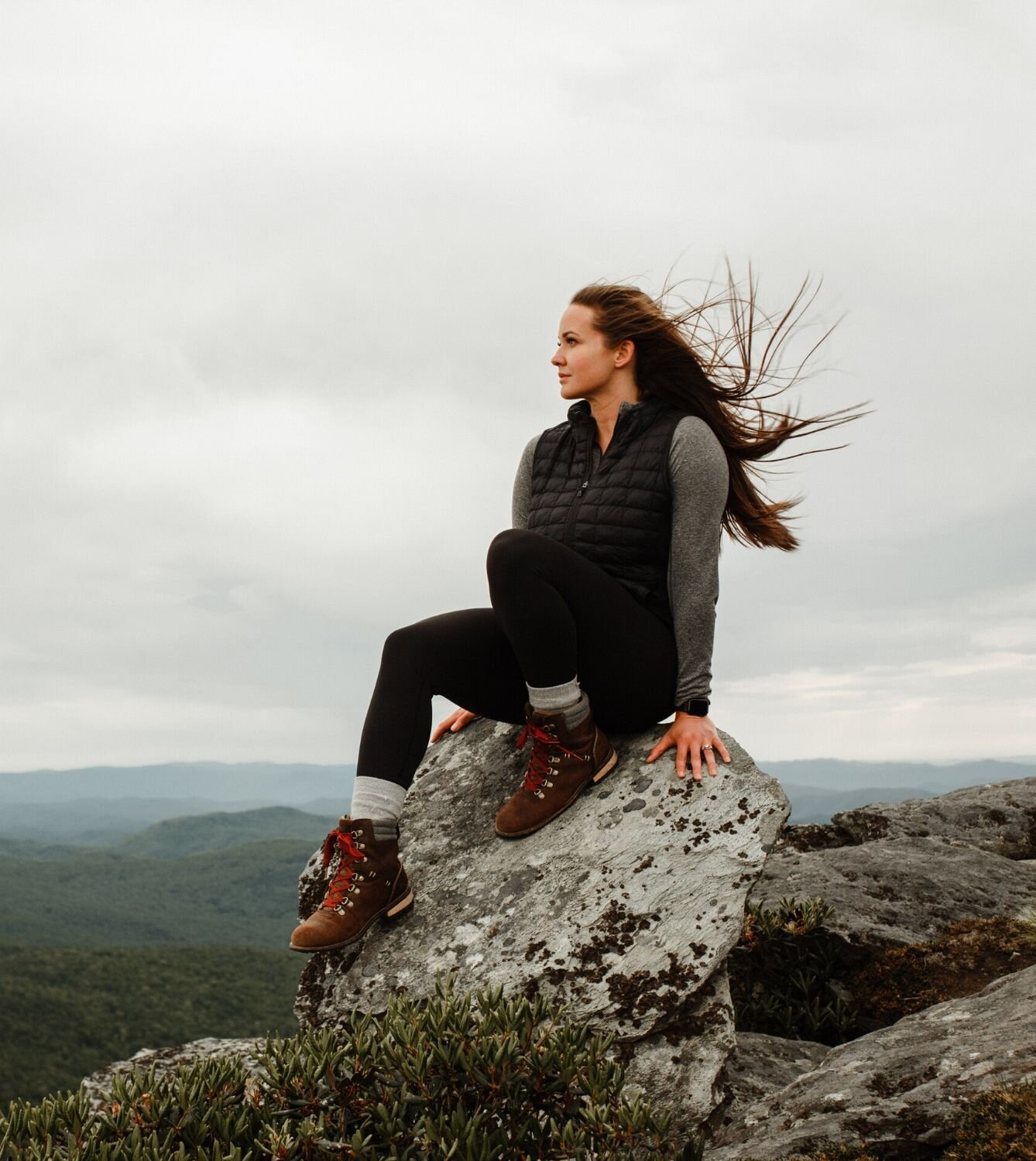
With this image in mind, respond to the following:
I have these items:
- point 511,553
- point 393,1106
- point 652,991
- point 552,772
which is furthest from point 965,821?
point 393,1106

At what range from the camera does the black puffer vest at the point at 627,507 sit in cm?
600

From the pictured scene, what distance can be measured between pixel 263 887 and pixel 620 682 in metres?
189

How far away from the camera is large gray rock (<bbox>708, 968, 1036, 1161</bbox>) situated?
4.30 m

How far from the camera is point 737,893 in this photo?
214 inches

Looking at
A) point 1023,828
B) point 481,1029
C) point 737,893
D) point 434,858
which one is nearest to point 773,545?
point 737,893

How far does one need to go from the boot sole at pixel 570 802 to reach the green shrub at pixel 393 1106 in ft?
4.61

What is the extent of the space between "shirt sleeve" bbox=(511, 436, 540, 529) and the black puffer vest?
429mm

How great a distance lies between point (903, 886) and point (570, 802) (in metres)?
3.95

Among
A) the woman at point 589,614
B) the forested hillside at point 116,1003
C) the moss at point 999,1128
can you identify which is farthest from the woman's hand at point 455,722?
the forested hillside at point 116,1003

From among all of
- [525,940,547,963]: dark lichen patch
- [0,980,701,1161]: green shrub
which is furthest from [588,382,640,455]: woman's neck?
[0,980,701,1161]: green shrub

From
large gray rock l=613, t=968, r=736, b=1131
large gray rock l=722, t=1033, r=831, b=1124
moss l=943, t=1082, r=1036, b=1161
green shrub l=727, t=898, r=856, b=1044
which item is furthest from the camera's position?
green shrub l=727, t=898, r=856, b=1044

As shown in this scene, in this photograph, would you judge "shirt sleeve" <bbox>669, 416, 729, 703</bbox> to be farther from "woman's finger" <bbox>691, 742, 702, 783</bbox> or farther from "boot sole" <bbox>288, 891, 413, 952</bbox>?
"boot sole" <bbox>288, 891, 413, 952</bbox>

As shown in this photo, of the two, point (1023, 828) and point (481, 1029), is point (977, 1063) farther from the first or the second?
point (1023, 828)

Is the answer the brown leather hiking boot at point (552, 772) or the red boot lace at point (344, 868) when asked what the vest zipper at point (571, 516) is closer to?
the brown leather hiking boot at point (552, 772)
